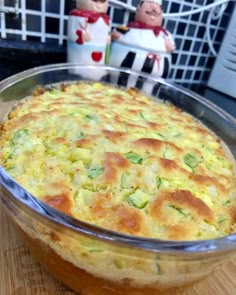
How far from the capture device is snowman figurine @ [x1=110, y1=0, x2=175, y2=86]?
0.91m

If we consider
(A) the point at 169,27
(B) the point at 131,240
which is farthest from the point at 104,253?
(A) the point at 169,27

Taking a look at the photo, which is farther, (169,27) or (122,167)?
(169,27)

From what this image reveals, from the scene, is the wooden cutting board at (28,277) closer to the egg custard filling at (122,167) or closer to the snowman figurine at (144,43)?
the egg custard filling at (122,167)

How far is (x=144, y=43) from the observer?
2.97 ft

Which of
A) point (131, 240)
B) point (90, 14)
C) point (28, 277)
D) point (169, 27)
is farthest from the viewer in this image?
point (169, 27)

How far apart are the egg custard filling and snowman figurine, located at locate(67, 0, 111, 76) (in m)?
0.18

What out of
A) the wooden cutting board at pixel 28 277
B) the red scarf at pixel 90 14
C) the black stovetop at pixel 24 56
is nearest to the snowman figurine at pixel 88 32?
the red scarf at pixel 90 14

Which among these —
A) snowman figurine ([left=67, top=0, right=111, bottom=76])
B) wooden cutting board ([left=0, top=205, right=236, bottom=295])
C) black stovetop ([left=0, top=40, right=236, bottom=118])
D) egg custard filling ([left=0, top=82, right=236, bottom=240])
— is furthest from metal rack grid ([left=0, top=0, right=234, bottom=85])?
wooden cutting board ([left=0, top=205, right=236, bottom=295])

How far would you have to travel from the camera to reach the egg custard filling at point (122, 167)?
1.56 ft

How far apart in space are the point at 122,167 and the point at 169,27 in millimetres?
824

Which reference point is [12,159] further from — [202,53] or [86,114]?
[202,53]

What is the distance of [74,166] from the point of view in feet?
1.77

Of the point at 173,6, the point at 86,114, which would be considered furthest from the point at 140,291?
the point at 173,6

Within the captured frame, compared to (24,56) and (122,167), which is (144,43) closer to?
(24,56)
